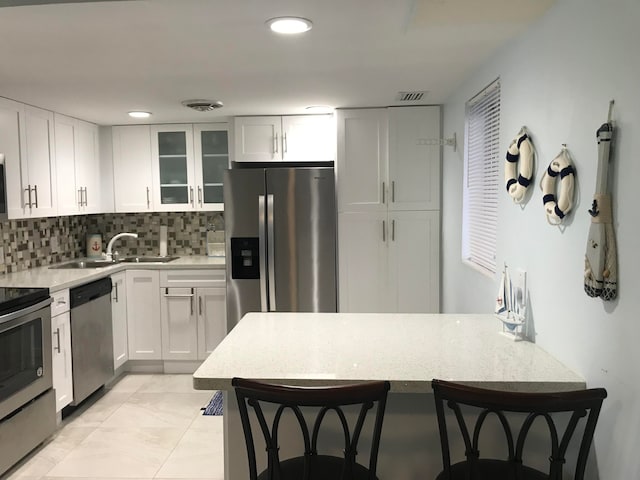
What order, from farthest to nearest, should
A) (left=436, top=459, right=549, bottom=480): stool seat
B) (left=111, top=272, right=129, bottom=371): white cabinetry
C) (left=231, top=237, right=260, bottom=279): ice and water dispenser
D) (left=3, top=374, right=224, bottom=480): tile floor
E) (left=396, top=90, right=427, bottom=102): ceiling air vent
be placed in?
(left=111, top=272, right=129, bottom=371): white cabinetry → (left=231, top=237, right=260, bottom=279): ice and water dispenser → (left=396, top=90, right=427, bottom=102): ceiling air vent → (left=3, top=374, right=224, bottom=480): tile floor → (left=436, top=459, right=549, bottom=480): stool seat

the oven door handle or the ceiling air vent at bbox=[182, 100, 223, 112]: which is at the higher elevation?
the ceiling air vent at bbox=[182, 100, 223, 112]

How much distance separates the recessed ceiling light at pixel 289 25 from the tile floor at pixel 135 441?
87.5 inches

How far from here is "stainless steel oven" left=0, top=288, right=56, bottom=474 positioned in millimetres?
2734

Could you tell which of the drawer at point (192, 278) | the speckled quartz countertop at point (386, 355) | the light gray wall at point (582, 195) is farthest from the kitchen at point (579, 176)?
the drawer at point (192, 278)

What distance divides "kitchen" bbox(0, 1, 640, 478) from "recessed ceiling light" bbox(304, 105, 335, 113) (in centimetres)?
116

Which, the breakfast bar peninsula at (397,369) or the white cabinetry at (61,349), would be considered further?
the white cabinetry at (61,349)

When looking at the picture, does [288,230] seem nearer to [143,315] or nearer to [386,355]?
[143,315]

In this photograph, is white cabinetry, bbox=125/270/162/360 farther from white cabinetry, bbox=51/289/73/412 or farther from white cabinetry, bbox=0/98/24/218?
white cabinetry, bbox=0/98/24/218

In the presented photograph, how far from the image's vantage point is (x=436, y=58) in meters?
2.60

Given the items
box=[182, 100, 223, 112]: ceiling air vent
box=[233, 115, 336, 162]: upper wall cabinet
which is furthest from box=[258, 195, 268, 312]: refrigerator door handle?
box=[182, 100, 223, 112]: ceiling air vent

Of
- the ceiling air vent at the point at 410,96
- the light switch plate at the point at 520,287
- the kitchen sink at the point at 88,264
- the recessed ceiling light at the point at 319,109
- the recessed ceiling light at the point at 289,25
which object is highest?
the recessed ceiling light at the point at 319,109

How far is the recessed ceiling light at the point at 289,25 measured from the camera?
1992 millimetres

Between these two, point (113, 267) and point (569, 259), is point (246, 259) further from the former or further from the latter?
point (569, 259)

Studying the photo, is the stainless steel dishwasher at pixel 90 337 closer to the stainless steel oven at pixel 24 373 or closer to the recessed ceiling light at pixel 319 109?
the stainless steel oven at pixel 24 373
